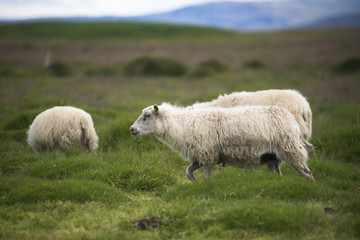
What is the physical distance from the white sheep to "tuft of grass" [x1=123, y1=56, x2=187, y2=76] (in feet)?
60.3

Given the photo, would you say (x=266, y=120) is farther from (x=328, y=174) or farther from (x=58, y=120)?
(x=58, y=120)

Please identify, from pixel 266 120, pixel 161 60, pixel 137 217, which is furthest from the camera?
pixel 161 60

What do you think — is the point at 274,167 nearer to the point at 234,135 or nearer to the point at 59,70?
the point at 234,135

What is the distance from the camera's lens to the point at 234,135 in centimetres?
655

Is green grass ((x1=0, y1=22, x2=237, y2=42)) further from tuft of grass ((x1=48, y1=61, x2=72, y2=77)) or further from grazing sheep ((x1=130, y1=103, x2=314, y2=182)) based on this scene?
grazing sheep ((x1=130, y1=103, x2=314, y2=182))

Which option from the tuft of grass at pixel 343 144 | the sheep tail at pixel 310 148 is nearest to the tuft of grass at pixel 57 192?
the sheep tail at pixel 310 148

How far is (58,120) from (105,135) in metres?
1.53

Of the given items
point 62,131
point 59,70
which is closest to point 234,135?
point 62,131

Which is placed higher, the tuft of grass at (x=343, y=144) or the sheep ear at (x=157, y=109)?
the sheep ear at (x=157, y=109)

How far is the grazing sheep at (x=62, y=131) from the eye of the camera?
27.7 feet

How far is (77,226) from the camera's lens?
526 centimetres

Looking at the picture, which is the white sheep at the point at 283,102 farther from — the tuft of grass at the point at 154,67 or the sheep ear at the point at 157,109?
the tuft of grass at the point at 154,67

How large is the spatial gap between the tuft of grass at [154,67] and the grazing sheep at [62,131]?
62.0ft

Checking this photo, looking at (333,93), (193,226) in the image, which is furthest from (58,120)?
(333,93)
